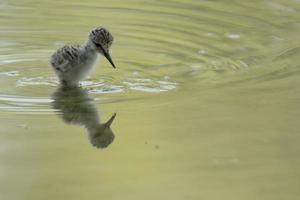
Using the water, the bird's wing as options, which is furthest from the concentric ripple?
the bird's wing

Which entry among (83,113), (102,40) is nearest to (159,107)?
(83,113)

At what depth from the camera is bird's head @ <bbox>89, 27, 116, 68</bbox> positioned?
22.0ft

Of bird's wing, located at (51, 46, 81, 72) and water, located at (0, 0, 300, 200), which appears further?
bird's wing, located at (51, 46, 81, 72)

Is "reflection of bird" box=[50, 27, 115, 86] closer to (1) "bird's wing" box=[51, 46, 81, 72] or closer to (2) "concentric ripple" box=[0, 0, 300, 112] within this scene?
(1) "bird's wing" box=[51, 46, 81, 72]

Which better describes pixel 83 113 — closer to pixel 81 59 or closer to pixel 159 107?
Result: pixel 159 107

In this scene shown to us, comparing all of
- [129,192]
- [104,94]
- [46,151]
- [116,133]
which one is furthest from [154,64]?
[129,192]

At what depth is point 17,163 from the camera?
17.3 ft

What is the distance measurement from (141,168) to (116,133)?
597 mm

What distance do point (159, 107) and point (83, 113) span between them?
50 centimetres

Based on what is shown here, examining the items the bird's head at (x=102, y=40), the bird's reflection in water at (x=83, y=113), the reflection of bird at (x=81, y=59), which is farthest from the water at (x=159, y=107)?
the bird's head at (x=102, y=40)

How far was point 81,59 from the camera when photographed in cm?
675

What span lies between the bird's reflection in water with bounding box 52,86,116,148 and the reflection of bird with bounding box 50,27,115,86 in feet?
0.30

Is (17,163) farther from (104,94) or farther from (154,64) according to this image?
(154,64)

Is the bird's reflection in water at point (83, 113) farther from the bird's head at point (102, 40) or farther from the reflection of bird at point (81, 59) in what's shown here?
A: the bird's head at point (102, 40)
